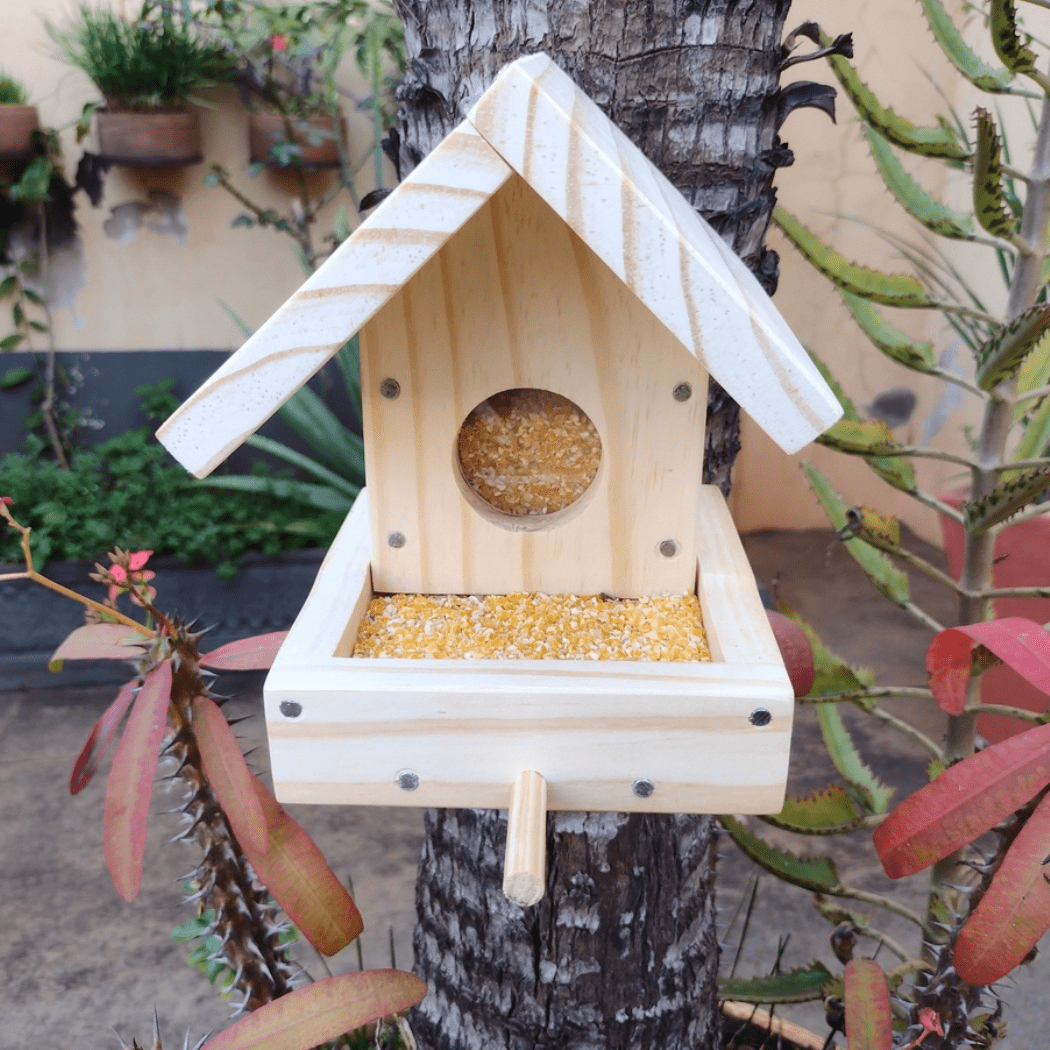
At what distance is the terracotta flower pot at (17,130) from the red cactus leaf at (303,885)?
2392 mm

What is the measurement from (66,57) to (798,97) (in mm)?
2431

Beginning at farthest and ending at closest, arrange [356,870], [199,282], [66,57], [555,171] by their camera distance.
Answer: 1. [199,282]
2. [66,57]
3. [356,870]
4. [555,171]

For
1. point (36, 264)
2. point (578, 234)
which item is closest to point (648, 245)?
point (578, 234)

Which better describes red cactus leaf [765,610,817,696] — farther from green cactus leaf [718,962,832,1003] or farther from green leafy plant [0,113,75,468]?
green leafy plant [0,113,75,468]

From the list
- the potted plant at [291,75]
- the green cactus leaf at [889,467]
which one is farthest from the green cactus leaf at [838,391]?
the potted plant at [291,75]

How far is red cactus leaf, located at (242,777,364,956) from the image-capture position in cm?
72

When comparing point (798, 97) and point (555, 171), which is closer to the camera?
point (555, 171)

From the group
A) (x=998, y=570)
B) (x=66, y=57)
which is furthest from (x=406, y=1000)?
(x=66, y=57)

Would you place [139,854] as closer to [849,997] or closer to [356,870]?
[849,997]

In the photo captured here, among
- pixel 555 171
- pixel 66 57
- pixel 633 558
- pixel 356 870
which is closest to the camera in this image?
pixel 555 171

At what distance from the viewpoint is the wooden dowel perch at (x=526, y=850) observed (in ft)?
1.83

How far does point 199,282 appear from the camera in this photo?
9.11 feet

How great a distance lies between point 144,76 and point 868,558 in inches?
89.9

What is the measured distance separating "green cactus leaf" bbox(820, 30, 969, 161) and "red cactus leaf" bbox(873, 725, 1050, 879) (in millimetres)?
564
